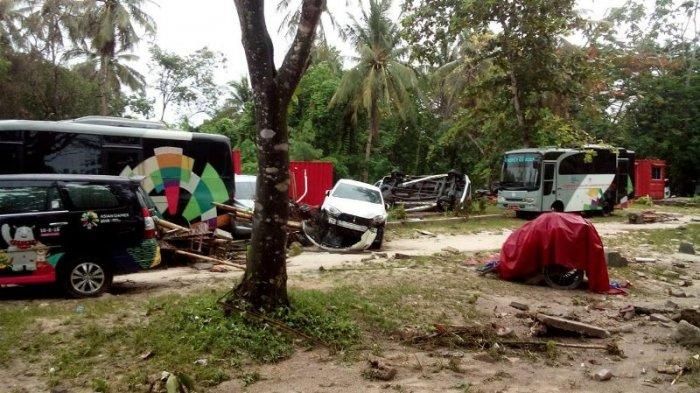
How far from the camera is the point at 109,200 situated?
8336 millimetres

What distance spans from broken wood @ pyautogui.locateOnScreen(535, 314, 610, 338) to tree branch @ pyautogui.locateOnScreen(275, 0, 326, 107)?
401cm

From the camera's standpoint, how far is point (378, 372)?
530 cm

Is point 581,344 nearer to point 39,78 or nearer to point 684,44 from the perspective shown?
point 39,78

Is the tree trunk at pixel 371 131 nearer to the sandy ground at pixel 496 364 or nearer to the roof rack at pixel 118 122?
the roof rack at pixel 118 122

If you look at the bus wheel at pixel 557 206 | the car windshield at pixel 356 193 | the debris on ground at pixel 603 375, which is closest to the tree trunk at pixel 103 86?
the car windshield at pixel 356 193

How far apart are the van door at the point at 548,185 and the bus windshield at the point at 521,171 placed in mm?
302

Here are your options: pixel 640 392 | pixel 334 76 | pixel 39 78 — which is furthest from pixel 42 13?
pixel 640 392

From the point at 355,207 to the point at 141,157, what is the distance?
16.5 feet

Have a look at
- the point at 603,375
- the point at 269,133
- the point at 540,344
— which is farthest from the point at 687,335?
the point at 269,133

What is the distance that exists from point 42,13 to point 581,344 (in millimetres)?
29668

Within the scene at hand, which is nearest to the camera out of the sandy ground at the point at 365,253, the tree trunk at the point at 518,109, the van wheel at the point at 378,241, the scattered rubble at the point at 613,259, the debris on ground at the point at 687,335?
the debris on ground at the point at 687,335

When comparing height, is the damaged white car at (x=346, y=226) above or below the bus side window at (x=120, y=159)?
below

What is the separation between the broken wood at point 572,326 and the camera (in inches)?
269

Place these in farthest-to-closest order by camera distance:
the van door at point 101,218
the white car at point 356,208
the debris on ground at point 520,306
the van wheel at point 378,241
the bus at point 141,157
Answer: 1. the van wheel at point 378,241
2. the white car at point 356,208
3. the bus at point 141,157
4. the debris on ground at point 520,306
5. the van door at point 101,218
